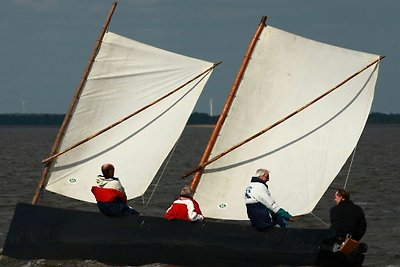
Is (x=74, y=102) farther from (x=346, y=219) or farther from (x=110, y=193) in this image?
(x=346, y=219)

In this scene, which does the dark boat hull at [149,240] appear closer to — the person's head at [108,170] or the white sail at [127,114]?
the person's head at [108,170]

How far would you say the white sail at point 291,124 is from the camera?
2808 cm

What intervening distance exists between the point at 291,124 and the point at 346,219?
12.9 feet

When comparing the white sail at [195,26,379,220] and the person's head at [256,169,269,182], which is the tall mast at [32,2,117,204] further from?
the person's head at [256,169,269,182]

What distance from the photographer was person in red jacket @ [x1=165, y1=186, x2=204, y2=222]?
25828mm

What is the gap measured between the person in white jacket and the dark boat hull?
0.23 metres

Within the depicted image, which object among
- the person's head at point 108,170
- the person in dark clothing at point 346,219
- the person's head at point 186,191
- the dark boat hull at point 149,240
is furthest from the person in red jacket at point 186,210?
the person in dark clothing at point 346,219

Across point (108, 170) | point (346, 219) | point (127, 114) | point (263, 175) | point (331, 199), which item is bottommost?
point (331, 199)

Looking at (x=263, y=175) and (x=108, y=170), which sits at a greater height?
(x=263, y=175)

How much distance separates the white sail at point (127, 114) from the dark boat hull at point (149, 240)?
2.74 m

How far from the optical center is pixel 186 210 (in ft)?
84.9

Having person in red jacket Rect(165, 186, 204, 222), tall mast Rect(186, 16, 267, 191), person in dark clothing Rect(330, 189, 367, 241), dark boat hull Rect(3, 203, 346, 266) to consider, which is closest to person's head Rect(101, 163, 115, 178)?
dark boat hull Rect(3, 203, 346, 266)

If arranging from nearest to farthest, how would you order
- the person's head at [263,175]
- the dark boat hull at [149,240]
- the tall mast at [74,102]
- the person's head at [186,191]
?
the person's head at [263,175]
the dark boat hull at [149,240]
the person's head at [186,191]
the tall mast at [74,102]

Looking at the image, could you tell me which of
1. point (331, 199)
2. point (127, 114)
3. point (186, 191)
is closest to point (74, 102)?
point (127, 114)
